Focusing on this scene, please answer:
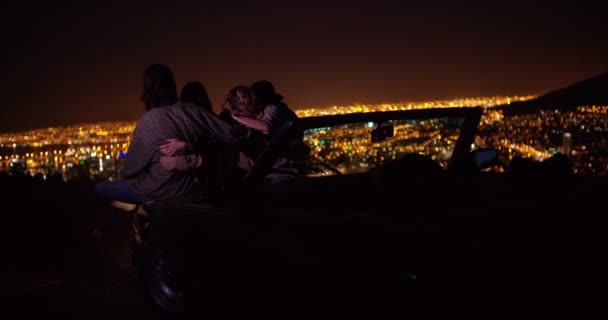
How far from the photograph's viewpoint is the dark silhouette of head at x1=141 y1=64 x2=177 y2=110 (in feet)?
16.4

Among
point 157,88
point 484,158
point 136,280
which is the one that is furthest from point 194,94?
point 484,158

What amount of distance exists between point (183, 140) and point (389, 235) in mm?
2828

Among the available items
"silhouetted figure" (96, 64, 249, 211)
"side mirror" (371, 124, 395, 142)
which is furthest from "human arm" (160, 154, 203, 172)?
"side mirror" (371, 124, 395, 142)

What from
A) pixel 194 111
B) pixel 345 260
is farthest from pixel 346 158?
pixel 345 260

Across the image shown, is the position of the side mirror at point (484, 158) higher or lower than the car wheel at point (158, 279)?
higher

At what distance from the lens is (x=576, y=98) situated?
35.1 feet

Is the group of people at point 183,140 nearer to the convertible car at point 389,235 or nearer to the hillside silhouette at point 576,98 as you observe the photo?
the convertible car at point 389,235

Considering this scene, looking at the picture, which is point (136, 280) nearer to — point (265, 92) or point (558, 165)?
point (265, 92)

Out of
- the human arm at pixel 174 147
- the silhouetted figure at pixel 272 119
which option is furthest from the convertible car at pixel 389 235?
the human arm at pixel 174 147

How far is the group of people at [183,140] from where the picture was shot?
471 cm

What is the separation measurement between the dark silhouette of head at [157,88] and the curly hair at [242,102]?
0.51 m

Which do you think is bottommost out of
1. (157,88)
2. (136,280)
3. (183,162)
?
(136,280)

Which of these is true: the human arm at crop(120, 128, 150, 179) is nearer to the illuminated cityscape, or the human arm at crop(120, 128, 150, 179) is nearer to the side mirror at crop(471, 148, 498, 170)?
the illuminated cityscape

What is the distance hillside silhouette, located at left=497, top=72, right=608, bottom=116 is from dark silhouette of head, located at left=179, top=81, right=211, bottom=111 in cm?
547
